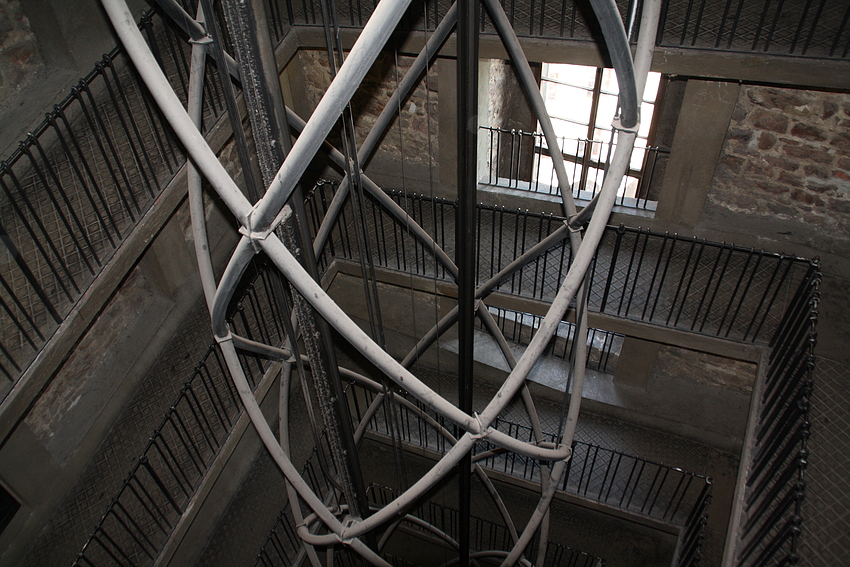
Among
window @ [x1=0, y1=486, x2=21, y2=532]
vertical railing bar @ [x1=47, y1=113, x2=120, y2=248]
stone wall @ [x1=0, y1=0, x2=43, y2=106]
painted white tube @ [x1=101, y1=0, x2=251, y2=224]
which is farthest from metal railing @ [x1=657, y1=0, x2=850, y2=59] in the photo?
window @ [x1=0, y1=486, x2=21, y2=532]

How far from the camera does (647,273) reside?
19.8 ft

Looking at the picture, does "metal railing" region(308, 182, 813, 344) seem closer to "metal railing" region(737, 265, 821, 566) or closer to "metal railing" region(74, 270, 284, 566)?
"metal railing" region(737, 265, 821, 566)

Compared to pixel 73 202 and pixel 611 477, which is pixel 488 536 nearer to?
pixel 611 477

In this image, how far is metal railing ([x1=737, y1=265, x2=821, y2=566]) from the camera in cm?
317

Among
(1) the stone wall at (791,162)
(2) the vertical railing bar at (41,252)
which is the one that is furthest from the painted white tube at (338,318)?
(1) the stone wall at (791,162)

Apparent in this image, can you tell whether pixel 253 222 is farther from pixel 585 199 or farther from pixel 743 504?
pixel 585 199

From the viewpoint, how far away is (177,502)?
16.0 ft

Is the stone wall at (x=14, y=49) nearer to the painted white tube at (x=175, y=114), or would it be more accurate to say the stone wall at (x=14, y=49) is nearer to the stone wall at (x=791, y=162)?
the painted white tube at (x=175, y=114)

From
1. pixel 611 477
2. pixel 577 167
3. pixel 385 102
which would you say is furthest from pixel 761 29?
pixel 611 477

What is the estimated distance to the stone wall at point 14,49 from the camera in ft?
16.1

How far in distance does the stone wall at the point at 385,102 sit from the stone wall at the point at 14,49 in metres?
2.71

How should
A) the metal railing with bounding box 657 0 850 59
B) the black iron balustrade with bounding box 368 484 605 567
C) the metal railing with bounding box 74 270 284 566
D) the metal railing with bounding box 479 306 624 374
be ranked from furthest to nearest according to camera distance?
the metal railing with bounding box 479 306 624 374 → the black iron balustrade with bounding box 368 484 605 567 → the metal railing with bounding box 74 270 284 566 → the metal railing with bounding box 657 0 850 59

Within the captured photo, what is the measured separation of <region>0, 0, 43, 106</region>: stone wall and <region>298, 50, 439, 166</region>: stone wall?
2.71 metres

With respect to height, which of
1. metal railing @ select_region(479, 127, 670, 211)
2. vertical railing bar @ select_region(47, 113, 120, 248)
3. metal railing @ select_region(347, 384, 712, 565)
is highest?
metal railing @ select_region(479, 127, 670, 211)
